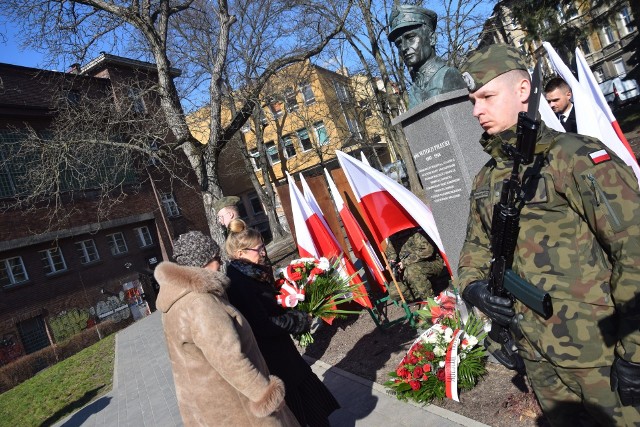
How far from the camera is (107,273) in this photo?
72.1 feet

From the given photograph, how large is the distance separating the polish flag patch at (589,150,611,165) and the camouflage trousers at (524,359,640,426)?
0.85 metres

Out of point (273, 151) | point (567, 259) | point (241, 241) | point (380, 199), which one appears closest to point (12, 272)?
point (380, 199)

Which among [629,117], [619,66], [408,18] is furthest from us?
[619,66]

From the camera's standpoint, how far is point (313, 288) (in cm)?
475

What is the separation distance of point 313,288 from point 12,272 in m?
18.5

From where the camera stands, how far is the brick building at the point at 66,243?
1841 cm

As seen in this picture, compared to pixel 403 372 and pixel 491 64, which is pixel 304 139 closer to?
pixel 403 372

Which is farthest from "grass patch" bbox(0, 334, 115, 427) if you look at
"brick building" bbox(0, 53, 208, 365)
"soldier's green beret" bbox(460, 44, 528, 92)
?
"soldier's green beret" bbox(460, 44, 528, 92)

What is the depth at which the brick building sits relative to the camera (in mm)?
18406

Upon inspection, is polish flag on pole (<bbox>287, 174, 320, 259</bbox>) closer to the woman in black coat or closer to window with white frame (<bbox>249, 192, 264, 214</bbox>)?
the woman in black coat

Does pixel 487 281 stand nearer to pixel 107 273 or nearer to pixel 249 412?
pixel 249 412

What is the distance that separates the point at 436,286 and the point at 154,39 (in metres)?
8.45

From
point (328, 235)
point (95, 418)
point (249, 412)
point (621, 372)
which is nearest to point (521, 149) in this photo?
point (621, 372)

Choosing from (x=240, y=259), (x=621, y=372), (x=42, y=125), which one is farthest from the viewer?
(x=42, y=125)
